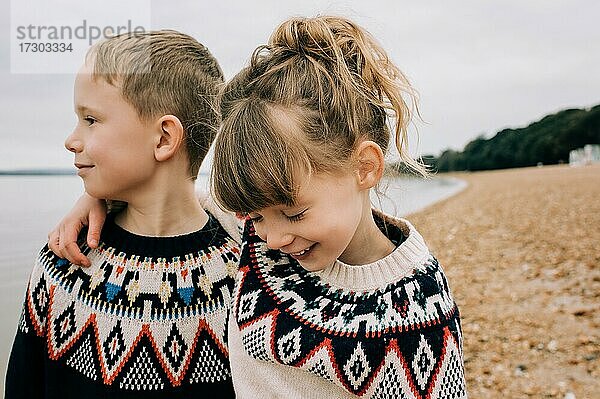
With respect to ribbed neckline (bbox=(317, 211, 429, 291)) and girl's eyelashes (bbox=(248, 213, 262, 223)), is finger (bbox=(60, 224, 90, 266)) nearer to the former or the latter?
girl's eyelashes (bbox=(248, 213, 262, 223))

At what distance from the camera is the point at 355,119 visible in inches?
58.1

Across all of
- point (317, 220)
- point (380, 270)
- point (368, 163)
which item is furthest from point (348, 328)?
point (368, 163)

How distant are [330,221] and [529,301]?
4331mm

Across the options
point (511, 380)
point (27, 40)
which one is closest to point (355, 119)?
point (27, 40)

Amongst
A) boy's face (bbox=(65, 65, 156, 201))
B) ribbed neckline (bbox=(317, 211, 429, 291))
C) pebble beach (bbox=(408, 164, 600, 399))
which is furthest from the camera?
pebble beach (bbox=(408, 164, 600, 399))

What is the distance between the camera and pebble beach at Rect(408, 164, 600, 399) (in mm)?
3814

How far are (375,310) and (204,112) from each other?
2.29ft

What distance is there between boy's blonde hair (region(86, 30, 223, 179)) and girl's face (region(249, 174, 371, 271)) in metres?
0.33

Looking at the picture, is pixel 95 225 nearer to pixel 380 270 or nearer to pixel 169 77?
pixel 169 77

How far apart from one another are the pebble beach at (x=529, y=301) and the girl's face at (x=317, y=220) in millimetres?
2586

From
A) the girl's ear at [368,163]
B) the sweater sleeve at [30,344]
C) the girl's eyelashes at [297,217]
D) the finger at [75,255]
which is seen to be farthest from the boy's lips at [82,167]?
the girl's ear at [368,163]

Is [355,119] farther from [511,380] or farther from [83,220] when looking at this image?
[511,380]

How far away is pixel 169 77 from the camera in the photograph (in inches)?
68.4

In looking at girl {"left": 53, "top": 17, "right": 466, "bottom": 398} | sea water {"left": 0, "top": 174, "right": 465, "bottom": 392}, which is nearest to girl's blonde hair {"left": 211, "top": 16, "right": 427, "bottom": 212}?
girl {"left": 53, "top": 17, "right": 466, "bottom": 398}
